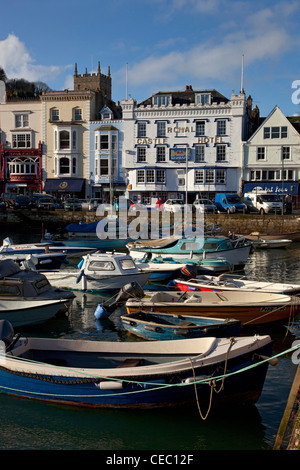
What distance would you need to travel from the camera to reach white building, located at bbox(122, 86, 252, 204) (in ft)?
180

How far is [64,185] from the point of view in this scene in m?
59.7

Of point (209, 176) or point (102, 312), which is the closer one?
point (102, 312)

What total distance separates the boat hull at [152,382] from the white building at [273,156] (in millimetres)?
44514

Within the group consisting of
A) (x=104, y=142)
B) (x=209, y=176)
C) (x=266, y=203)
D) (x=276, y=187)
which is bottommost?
(x=266, y=203)

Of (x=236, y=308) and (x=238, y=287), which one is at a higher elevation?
(x=238, y=287)

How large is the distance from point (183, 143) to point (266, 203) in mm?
13976

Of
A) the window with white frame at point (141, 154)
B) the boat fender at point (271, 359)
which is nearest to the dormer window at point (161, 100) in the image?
the window with white frame at point (141, 154)

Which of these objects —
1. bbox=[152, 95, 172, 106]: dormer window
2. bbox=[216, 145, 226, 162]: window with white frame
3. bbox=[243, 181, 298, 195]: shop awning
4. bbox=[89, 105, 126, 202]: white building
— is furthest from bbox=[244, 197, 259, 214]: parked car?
bbox=[89, 105, 126, 202]: white building

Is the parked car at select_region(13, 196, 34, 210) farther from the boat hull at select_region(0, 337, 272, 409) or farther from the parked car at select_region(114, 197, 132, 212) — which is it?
the boat hull at select_region(0, 337, 272, 409)

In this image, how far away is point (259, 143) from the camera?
178ft

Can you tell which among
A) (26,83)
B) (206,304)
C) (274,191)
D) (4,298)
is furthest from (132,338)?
(26,83)

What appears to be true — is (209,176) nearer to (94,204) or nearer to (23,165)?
(94,204)

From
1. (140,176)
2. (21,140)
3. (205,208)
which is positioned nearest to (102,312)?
(205,208)

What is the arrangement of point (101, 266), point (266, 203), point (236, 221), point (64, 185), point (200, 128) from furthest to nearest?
point (64, 185)
point (200, 128)
point (266, 203)
point (236, 221)
point (101, 266)
